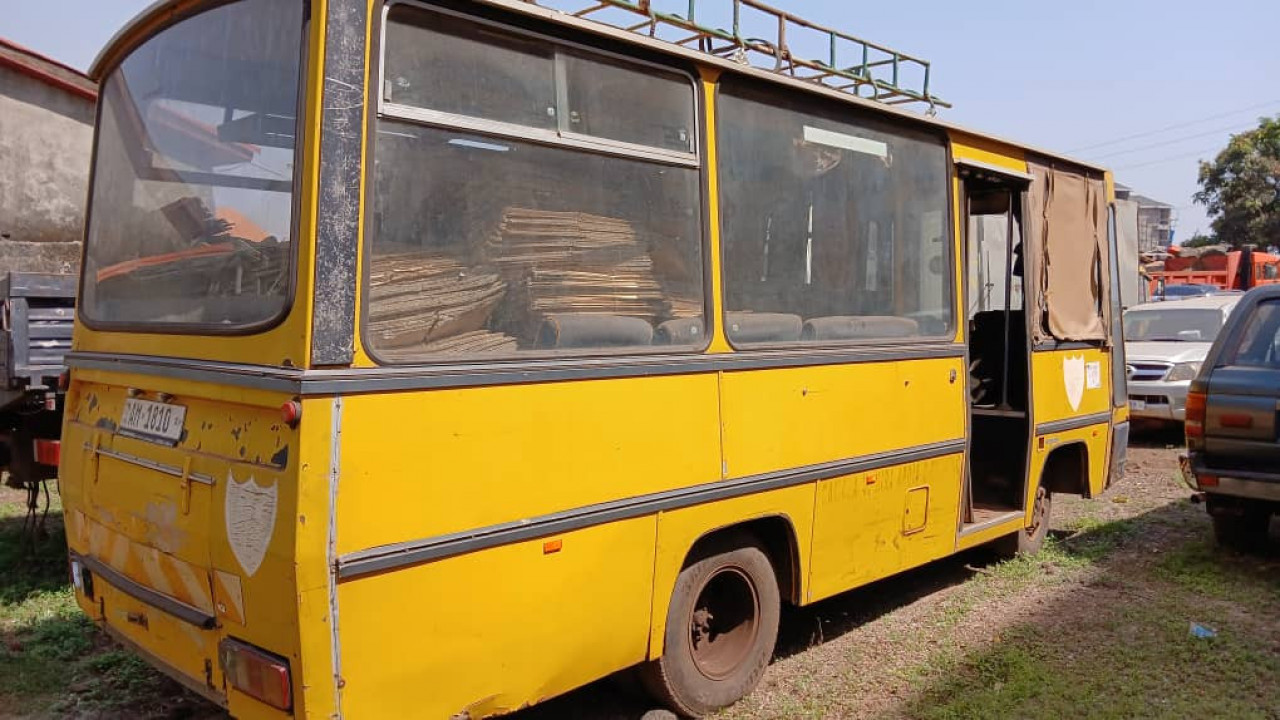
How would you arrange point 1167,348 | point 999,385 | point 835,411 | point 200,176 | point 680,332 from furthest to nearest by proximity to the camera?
1. point 1167,348
2. point 999,385
3. point 835,411
4. point 680,332
5. point 200,176

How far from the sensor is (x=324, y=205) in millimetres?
2771

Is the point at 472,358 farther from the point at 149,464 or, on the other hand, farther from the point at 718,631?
the point at 718,631

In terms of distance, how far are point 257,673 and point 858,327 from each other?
125 inches

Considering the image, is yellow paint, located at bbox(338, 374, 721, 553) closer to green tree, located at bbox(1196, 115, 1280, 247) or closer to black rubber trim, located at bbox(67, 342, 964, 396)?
black rubber trim, located at bbox(67, 342, 964, 396)

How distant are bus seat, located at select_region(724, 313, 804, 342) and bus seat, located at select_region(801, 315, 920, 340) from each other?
98mm

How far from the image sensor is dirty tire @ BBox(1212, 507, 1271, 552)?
6379 mm

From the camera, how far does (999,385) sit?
6.50m

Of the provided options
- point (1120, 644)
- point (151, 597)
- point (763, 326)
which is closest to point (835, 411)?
point (763, 326)

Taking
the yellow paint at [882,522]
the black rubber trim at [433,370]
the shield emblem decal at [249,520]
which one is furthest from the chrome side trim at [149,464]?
the yellow paint at [882,522]

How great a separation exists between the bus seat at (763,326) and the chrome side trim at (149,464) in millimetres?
2073

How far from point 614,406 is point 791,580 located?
1.48 m

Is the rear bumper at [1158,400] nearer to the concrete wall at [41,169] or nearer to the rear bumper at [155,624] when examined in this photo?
the rear bumper at [155,624]

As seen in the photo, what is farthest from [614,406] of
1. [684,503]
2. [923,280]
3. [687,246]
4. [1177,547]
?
[1177,547]

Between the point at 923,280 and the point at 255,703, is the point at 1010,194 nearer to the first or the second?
the point at 923,280
